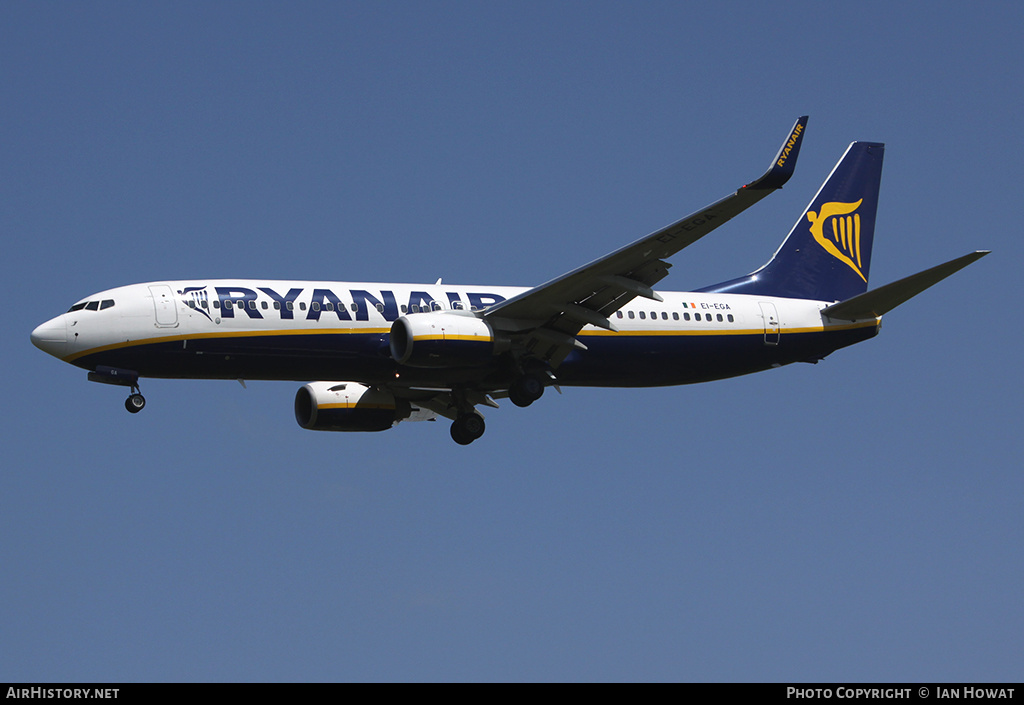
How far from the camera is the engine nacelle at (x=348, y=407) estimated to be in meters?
41.7

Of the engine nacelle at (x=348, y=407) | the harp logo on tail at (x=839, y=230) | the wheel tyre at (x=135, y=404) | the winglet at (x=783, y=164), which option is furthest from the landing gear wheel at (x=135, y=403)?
the harp logo on tail at (x=839, y=230)

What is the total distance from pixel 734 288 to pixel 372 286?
1208 centimetres

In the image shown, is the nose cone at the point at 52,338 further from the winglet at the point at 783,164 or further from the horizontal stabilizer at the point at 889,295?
the horizontal stabilizer at the point at 889,295

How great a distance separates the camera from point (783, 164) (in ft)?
102

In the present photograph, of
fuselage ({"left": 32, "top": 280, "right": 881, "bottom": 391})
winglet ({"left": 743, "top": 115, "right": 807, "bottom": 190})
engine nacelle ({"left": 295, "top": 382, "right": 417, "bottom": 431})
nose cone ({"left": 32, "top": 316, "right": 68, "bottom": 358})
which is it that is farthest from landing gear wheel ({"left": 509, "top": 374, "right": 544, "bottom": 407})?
nose cone ({"left": 32, "top": 316, "right": 68, "bottom": 358})

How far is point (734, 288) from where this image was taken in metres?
44.1

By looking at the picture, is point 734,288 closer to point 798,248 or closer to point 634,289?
point 798,248

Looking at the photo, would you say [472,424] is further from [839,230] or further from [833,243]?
[839,230]

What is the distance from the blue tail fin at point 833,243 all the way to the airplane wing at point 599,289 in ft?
23.9

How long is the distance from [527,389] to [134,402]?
10.5 m

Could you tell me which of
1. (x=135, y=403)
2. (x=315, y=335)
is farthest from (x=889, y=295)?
(x=135, y=403)
